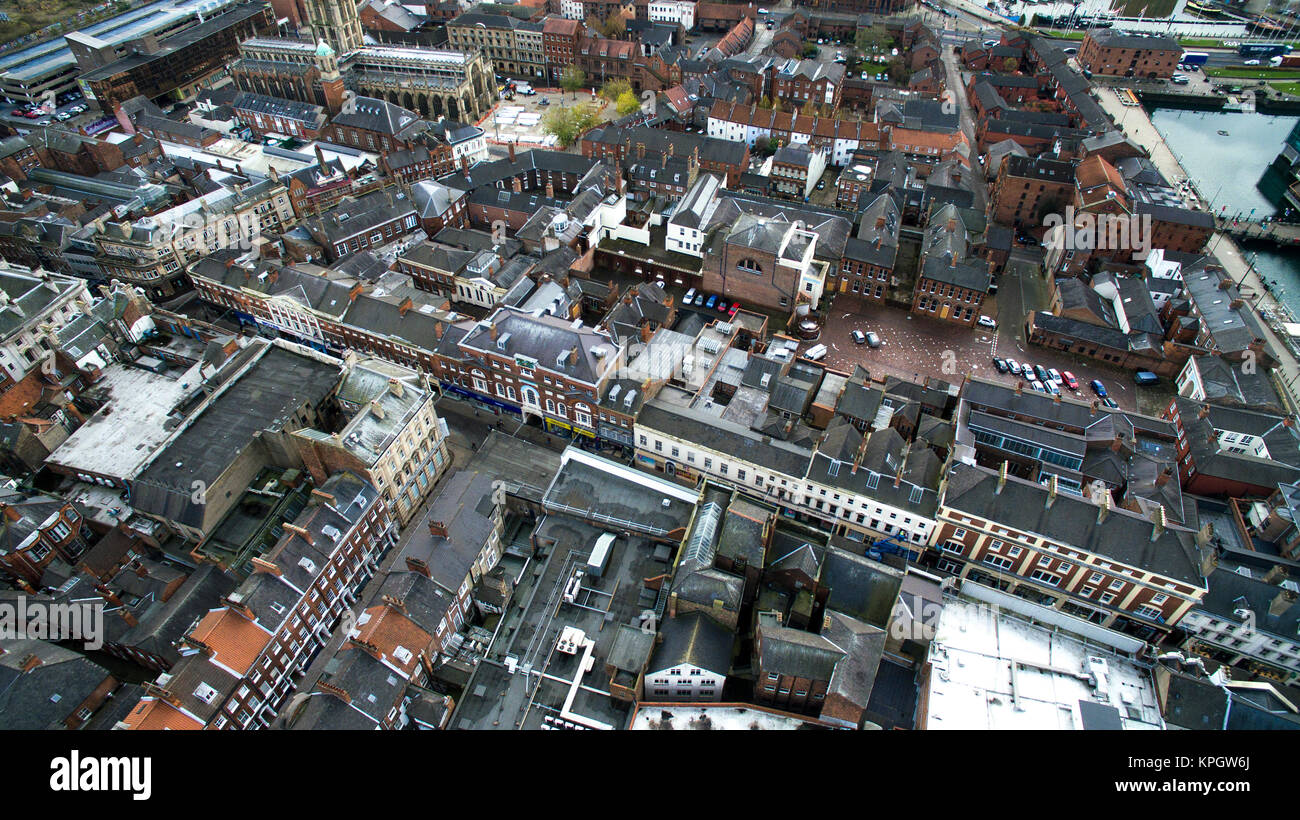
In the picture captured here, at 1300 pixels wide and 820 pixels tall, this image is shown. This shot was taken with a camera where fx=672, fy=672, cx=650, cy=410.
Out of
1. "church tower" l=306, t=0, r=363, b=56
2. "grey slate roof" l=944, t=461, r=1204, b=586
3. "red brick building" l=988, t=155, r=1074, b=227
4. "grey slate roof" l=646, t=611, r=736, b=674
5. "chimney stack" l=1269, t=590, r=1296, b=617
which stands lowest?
"grey slate roof" l=646, t=611, r=736, b=674

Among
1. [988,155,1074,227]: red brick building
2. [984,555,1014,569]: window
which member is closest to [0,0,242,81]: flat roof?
[988,155,1074,227]: red brick building

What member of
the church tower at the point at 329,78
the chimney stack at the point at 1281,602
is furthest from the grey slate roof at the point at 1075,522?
the church tower at the point at 329,78

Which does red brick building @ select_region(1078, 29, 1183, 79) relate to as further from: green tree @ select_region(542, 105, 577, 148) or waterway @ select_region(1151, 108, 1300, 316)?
green tree @ select_region(542, 105, 577, 148)

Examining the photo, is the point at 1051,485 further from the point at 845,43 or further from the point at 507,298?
the point at 845,43

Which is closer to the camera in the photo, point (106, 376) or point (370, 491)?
point (370, 491)

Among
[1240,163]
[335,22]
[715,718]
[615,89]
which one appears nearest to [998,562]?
[715,718]

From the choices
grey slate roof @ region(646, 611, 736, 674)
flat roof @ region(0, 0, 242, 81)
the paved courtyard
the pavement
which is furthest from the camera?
flat roof @ region(0, 0, 242, 81)
